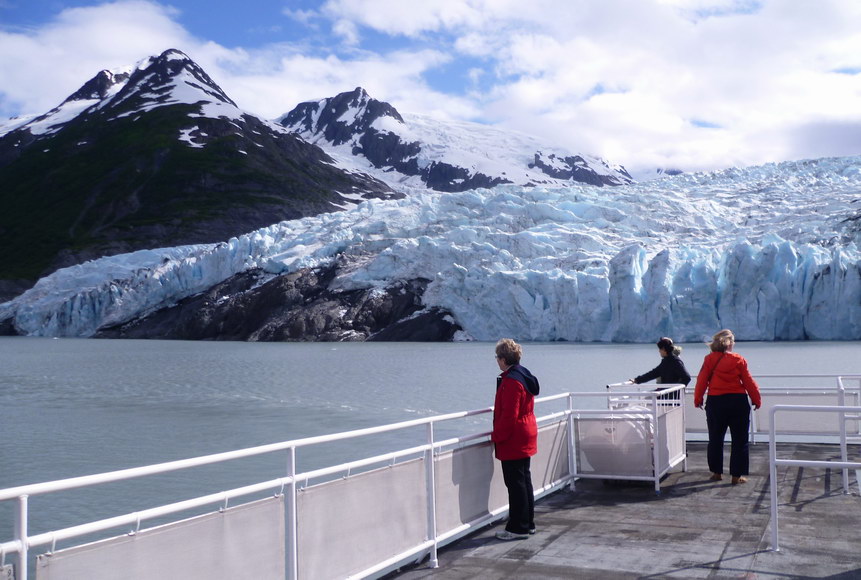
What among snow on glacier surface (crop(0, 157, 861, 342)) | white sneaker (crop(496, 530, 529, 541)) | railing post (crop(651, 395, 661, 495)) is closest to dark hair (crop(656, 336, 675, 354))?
railing post (crop(651, 395, 661, 495))

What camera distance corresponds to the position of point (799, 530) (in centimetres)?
541

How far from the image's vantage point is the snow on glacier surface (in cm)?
4003

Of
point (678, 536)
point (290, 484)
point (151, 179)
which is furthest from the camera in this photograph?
point (151, 179)

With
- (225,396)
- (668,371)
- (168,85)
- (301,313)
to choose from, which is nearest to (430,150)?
(168,85)

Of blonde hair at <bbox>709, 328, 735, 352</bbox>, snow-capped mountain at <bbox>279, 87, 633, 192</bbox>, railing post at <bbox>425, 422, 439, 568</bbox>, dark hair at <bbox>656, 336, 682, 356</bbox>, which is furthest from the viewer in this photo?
snow-capped mountain at <bbox>279, 87, 633, 192</bbox>

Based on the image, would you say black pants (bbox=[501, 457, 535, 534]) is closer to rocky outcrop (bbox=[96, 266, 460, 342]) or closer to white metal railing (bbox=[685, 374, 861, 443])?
white metal railing (bbox=[685, 374, 861, 443])

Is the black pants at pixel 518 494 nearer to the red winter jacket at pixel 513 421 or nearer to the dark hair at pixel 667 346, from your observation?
the red winter jacket at pixel 513 421

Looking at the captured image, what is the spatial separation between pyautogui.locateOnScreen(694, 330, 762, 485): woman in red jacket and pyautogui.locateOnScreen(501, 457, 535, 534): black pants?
7.45 ft

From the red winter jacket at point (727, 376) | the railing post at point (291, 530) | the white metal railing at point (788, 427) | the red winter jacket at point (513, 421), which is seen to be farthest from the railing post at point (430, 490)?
the white metal railing at point (788, 427)

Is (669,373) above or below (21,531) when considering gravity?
above

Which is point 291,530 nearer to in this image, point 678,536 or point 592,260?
point 678,536

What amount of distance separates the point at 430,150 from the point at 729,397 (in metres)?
164

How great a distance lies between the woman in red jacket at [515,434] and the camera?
5.38 metres

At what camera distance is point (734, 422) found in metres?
7.01
